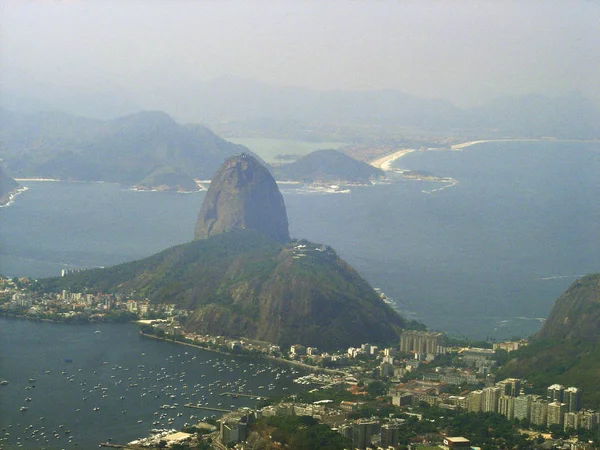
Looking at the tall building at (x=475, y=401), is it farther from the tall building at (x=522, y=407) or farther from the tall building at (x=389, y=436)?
the tall building at (x=389, y=436)

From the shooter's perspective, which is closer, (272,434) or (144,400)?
(272,434)

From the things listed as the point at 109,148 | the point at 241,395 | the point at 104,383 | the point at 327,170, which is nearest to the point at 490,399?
the point at 241,395

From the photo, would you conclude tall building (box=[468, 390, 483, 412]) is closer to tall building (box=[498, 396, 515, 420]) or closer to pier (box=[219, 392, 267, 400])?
tall building (box=[498, 396, 515, 420])

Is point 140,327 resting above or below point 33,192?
below

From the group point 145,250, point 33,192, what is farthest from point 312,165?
point 145,250

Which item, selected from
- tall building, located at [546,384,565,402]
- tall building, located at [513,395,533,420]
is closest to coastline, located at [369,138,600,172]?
tall building, located at [546,384,565,402]

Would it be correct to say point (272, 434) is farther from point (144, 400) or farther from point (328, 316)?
point (328, 316)

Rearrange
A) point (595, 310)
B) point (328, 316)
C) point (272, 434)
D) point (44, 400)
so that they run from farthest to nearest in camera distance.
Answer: point (328, 316) < point (595, 310) < point (44, 400) < point (272, 434)
